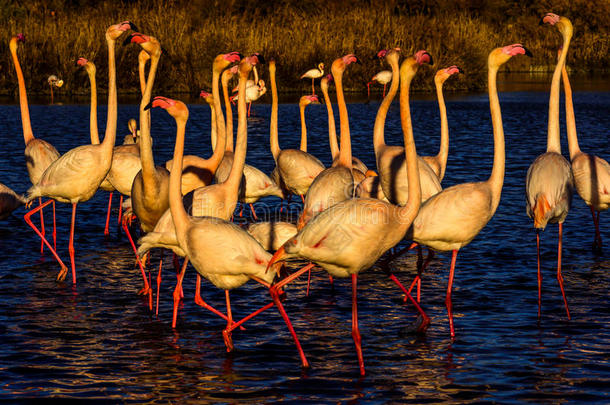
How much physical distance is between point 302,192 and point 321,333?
12.5ft

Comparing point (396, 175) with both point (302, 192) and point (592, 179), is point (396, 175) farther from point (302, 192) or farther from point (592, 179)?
point (302, 192)

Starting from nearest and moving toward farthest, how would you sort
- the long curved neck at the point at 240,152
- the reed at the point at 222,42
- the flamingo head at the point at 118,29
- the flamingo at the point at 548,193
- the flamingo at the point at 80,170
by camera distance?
1. the long curved neck at the point at 240,152
2. the flamingo at the point at 548,193
3. the flamingo head at the point at 118,29
4. the flamingo at the point at 80,170
5. the reed at the point at 222,42

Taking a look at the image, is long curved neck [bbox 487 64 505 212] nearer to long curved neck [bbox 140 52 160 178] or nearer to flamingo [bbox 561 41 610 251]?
flamingo [bbox 561 41 610 251]

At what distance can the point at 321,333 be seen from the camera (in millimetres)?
7238

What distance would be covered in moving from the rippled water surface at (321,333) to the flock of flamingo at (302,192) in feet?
0.87

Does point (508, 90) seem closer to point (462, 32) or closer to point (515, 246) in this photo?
point (462, 32)

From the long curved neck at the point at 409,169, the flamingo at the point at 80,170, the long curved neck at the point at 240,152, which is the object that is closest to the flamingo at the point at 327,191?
the long curved neck at the point at 240,152

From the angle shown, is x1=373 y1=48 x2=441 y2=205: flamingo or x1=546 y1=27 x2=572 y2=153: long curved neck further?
x1=546 y1=27 x2=572 y2=153: long curved neck

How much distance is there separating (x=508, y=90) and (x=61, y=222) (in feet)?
77.7

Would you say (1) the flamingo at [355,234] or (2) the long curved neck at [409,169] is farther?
(2) the long curved neck at [409,169]

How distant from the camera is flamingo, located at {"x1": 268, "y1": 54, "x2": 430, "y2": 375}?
614 centimetres

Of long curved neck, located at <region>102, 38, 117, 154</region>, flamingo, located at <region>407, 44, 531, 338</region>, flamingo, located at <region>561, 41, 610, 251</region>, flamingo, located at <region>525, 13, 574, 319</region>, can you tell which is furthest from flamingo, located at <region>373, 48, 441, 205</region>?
long curved neck, located at <region>102, 38, 117, 154</region>

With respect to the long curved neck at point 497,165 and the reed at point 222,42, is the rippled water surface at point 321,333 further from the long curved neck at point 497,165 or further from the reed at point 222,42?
the reed at point 222,42

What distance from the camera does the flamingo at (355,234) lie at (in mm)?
6137
